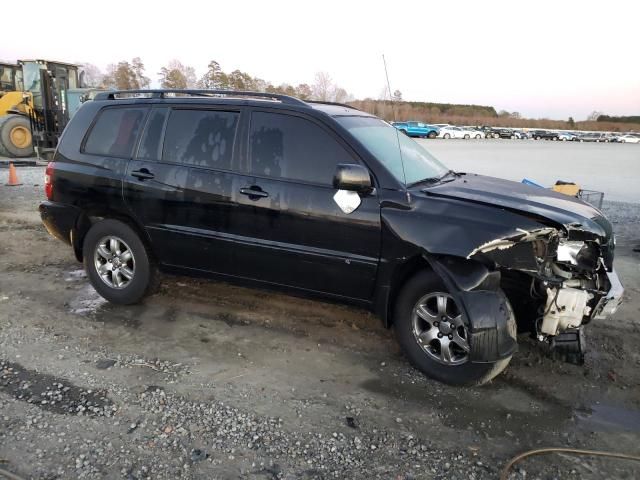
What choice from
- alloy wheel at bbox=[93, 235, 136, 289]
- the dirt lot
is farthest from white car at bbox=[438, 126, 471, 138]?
alloy wheel at bbox=[93, 235, 136, 289]

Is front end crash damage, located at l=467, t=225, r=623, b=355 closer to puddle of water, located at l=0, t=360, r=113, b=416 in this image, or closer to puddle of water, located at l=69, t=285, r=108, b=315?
puddle of water, located at l=0, t=360, r=113, b=416

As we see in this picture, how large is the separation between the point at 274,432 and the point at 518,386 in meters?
1.87

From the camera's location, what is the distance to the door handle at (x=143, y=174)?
15.0 feet

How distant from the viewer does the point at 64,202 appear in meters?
5.04

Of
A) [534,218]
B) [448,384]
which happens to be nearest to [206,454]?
[448,384]

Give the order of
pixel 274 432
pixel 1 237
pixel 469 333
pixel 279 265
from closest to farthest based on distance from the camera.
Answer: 1. pixel 274 432
2. pixel 469 333
3. pixel 279 265
4. pixel 1 237

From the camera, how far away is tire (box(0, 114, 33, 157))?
53.0ft

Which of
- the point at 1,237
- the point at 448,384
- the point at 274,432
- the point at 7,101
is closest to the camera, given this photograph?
the point at 274,432

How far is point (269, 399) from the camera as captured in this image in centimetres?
348

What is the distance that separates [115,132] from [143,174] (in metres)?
0.63

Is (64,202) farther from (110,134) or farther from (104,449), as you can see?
(104,449)

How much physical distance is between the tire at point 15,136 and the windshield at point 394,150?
51.2 feet

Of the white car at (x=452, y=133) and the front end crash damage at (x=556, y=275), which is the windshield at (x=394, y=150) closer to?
the front end crash damage at (x=556, y=275)

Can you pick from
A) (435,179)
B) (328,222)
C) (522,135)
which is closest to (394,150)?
(435,179)
